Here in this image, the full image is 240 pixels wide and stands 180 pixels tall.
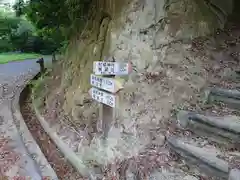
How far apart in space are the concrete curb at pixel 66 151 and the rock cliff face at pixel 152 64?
0.15m

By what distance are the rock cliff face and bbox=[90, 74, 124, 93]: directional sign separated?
544 millimetres

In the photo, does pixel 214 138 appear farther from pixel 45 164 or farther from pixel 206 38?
pixel 45 164

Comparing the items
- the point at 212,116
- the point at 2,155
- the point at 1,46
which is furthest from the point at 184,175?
the point at 1,46

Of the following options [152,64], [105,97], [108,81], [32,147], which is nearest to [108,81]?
[108,81]

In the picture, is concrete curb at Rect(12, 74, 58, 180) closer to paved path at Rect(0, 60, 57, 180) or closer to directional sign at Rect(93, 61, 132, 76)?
paved path at Rect(0, 60, 57, 180)

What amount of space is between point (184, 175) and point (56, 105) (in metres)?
3.89

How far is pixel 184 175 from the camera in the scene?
331 centimetres

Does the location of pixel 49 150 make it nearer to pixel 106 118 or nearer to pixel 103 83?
pixel 106 118

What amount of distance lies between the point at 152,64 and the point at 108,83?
1067 millimetres

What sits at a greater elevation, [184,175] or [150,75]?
[150,75]

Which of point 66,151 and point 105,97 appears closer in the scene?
point 105,97

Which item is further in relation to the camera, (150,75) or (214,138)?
(150,75)

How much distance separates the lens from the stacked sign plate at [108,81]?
3518mm

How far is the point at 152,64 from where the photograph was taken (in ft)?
14.4
